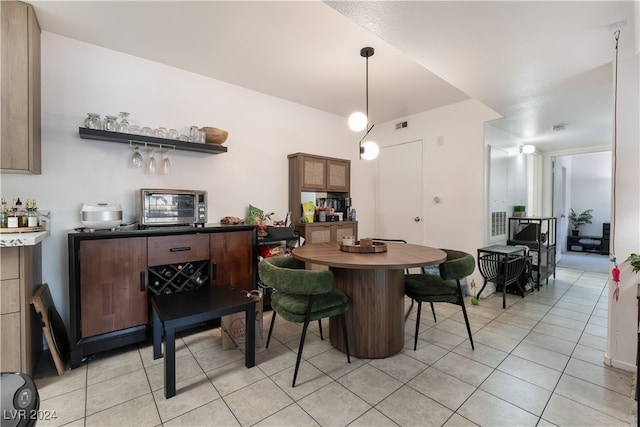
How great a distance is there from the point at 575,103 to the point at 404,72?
6.78 ft

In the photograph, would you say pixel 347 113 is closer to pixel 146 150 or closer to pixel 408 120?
pixel 408 120

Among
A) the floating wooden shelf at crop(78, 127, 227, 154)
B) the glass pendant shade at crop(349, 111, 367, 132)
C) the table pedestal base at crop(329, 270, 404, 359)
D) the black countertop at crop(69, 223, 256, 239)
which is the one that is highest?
the glass pendant shade at crop(349, 111, 367, 132)

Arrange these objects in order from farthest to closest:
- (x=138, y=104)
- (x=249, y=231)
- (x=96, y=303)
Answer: (x=249, y=231) < (x=138, y=104) < (x=96, y=303)

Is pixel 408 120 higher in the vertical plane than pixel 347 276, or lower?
higher

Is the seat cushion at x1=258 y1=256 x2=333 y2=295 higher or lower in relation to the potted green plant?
lower

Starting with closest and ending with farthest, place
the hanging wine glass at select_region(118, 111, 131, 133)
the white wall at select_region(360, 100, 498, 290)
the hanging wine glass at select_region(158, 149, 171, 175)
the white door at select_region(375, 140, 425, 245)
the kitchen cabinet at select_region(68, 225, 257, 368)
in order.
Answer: the kitchen cabinet at select_region(68, 225, 257, 368)
the hanging wine glass at select_region(118, 111, 131, 133)
the hanging wine glass at select_region(158, 149, 171, 175)
the white wall at select_region(360, 100, 498, 290)
the white door at select_region(375, 140, 425, 245)

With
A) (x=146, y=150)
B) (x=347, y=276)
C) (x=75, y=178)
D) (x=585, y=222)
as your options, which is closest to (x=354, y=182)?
(x=347, y=276)

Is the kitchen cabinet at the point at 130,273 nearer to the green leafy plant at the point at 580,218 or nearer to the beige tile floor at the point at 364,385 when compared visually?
the beige tile floor at the point at 364,385

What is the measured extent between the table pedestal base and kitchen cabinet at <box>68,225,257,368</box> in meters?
1.31

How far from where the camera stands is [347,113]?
4512mm

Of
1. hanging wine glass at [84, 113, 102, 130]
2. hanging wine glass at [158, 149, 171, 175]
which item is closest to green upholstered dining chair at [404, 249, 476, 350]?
hanging wine glass at [158, 149, 171, 175]

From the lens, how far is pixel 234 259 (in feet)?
9.49

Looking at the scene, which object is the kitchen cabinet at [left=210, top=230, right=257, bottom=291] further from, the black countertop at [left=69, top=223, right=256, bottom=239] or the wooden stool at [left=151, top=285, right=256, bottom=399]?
the wooden stool at [left=151, top=285, right=256, bottom=399]

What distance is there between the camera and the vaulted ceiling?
1773 mm
